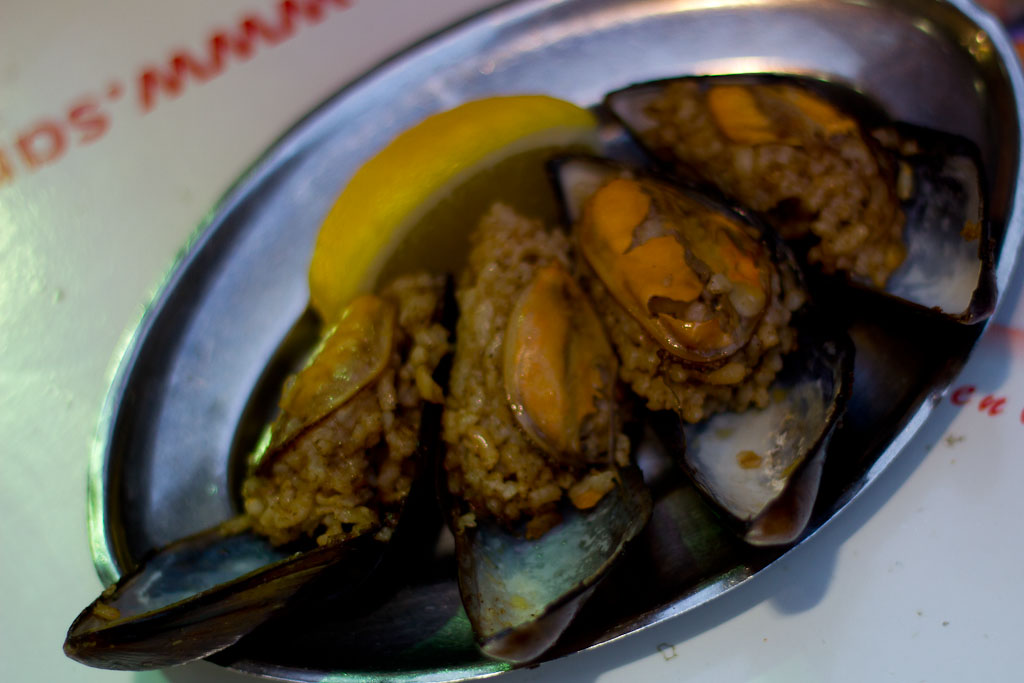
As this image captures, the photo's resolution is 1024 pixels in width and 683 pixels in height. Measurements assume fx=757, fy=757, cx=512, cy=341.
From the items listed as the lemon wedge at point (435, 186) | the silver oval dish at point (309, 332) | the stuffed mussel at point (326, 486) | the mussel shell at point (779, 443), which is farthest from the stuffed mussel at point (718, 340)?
the stuffed mussel at point (326, 486)

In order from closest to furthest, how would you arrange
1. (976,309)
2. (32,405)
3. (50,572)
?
(976,309), (50,572), (32,405)

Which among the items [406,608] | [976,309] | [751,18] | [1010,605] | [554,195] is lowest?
[1010,605]

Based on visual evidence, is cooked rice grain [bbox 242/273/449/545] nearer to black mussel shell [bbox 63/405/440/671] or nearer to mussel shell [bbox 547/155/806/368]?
black mussel shell [bbox 63/405/440/671]

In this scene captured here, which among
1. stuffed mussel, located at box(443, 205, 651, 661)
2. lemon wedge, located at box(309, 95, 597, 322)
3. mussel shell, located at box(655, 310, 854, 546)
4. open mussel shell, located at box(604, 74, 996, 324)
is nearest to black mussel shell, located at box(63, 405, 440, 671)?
stuffed mussel, located at box(443, 205, 651, 661)

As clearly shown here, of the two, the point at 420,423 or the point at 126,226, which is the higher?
the point at 126,226

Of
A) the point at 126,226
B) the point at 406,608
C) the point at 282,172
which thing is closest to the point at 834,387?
the point at 406,608

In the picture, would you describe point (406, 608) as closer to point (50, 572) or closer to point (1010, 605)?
point (50, 572)

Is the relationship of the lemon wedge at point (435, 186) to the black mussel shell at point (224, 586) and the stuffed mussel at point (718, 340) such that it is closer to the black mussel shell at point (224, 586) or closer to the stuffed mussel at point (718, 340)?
the stuffed mussel at point (718, 340)

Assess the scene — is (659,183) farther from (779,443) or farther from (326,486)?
(326,486)
